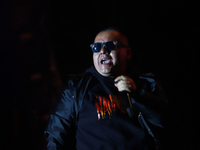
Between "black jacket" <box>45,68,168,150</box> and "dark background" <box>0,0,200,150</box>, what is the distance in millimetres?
548

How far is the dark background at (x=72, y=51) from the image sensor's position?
4.41ft

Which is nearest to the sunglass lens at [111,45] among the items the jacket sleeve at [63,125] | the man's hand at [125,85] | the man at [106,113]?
the man at [106,113]

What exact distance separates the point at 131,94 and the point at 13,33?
1514 millimetres

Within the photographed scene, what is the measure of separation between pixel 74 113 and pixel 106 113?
12.6 inches

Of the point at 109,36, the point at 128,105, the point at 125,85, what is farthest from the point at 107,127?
the point at 109,36

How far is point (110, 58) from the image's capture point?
1225 millimetres

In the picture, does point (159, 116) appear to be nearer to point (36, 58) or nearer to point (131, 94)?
point (131, 94)

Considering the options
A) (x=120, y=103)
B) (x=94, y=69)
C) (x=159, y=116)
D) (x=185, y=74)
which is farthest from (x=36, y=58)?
(x=185, y=74)

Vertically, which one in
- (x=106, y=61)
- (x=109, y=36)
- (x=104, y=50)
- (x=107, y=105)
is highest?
(x=109, y=36)

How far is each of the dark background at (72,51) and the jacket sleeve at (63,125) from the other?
0.55 metres

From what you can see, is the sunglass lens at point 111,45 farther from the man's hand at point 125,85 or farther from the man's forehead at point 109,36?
the man's hand at point 125,85

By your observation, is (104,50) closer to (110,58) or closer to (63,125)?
(110,58)

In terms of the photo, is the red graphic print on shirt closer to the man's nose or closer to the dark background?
the man's nose

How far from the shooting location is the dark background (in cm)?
134
